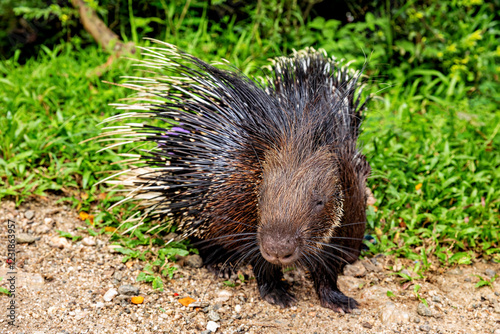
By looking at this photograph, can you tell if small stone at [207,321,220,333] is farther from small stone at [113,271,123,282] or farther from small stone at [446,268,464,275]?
small stone at [446,268,464,275]

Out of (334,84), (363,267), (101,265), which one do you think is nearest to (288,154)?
(334,84)

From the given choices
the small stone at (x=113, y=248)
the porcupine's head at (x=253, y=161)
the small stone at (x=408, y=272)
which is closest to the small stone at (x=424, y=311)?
the small stone at (x=408, y=272)

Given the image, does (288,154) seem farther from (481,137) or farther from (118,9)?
(118,9)

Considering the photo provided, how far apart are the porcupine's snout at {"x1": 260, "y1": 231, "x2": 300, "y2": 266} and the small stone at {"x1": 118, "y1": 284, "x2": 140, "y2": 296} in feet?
3.12

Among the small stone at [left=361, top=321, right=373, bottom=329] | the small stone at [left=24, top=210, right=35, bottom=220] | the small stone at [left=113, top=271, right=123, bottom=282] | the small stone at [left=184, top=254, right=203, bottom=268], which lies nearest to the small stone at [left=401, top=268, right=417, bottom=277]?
the small stone at [left=361, top=321, right=373, bottom=329]

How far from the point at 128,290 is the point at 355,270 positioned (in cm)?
148

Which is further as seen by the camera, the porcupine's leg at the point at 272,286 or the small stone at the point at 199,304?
the porcupine's leg at the point at 272,286

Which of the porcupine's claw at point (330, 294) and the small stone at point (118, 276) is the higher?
the porcupine's claw at point (330, 294)

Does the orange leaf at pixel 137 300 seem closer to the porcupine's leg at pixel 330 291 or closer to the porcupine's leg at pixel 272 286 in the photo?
the porcupine's leg at pixel 272 286

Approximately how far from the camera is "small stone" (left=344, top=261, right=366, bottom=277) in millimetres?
3043

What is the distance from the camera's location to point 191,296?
8.96ft

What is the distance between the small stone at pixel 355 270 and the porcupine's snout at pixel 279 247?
3.43 ft

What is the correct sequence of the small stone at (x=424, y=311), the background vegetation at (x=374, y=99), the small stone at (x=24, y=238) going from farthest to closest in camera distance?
the background vegetation at (x=374, y=99), the small stone at (x=24, y=238), the small stone at (x=424, y=311)

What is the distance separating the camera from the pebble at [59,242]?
9.73 ft
